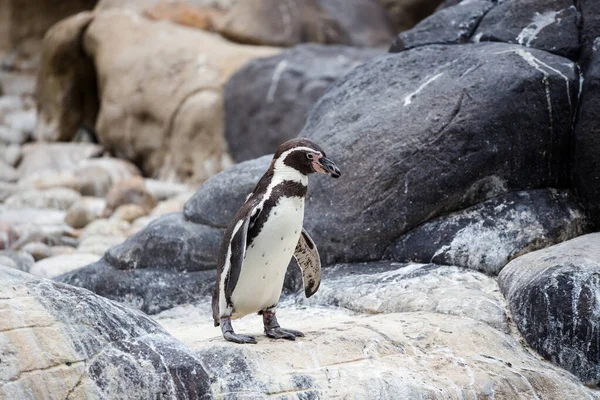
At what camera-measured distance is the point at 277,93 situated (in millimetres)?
10938

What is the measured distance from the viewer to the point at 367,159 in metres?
5.88

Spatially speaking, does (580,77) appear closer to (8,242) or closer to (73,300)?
(73,300)

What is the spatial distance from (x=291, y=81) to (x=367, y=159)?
17.0 ft

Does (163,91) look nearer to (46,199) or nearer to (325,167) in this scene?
Answer: (46,199)

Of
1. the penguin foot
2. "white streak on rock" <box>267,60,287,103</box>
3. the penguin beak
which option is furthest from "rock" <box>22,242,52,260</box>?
the penguin beak

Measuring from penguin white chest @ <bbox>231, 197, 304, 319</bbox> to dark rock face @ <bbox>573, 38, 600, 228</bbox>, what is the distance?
2.18m

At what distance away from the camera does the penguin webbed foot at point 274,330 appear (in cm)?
414

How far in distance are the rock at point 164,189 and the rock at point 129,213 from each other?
85 cm

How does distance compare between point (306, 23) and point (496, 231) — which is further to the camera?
point (306, 23)

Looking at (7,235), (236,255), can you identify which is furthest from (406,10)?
(236,255)

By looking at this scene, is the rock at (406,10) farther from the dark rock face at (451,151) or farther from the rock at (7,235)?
the dark rock face at (451,151)

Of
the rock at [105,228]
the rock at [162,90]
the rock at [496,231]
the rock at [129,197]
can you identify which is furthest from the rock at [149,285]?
the rock at [162,90]

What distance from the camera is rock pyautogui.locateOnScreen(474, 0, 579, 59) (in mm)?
5977

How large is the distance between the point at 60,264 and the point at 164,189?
4.03 metres
